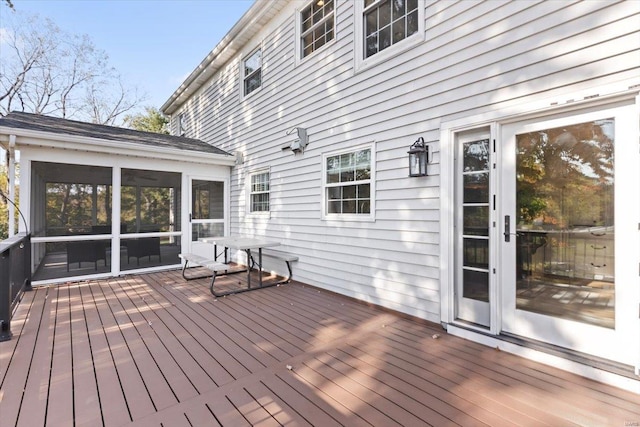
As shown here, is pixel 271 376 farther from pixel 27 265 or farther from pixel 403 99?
pixel 27 265

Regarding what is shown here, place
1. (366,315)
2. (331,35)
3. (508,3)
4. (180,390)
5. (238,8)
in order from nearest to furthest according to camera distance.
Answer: (180,390)
(508,3)
(366,315)
(331,35)
(238,8)

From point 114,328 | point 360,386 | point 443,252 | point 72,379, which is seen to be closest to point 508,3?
point 443,252

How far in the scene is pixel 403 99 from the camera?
3674mm

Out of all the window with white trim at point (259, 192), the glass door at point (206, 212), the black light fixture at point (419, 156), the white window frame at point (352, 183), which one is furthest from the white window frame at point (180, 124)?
the black light fixture at point (419, 156)

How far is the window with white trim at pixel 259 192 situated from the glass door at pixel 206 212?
0.99 m

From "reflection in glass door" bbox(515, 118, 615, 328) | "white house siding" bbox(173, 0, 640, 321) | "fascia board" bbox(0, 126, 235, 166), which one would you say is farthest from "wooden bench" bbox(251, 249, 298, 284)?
"reflection in glass door" bbox(515, 118, 615, 328)

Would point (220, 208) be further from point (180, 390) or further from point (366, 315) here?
point (180, 390)

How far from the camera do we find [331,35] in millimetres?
4852

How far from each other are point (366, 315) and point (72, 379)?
2848 millimetres

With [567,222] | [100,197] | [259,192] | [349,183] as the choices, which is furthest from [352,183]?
[100,197]

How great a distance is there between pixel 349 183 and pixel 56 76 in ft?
61.2

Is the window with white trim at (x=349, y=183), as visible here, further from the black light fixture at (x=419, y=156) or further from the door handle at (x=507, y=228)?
the door handle at (x=507, y=228)

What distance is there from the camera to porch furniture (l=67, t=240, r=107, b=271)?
5445 mm

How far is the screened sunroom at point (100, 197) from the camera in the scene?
4.95m
